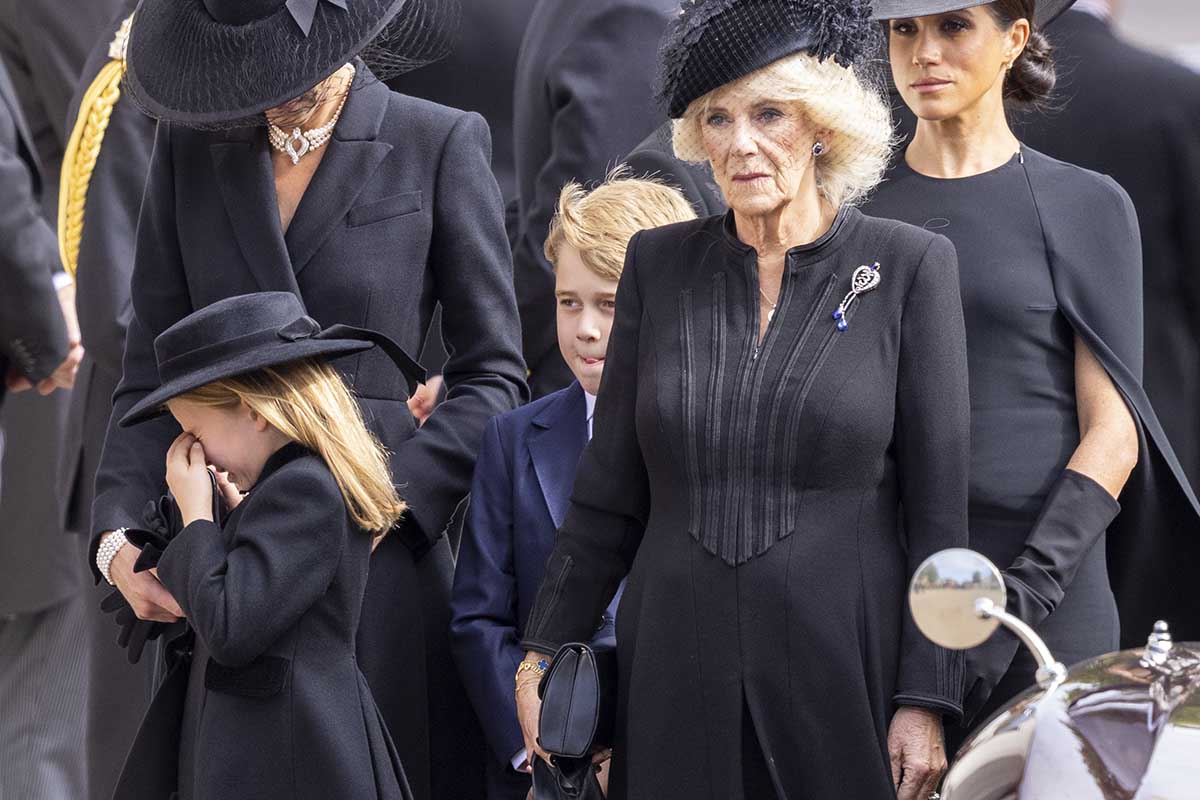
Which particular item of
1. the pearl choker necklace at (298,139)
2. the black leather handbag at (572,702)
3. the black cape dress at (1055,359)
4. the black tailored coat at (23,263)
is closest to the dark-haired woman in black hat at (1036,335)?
the black cape dress at (1055,359)

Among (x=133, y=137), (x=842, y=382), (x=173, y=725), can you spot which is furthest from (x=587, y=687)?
(x=133, y=137)

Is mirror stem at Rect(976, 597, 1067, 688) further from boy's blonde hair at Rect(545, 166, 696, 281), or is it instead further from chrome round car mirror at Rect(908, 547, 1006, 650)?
boy's blonde hair at Rect(545, 166, 696, 281)

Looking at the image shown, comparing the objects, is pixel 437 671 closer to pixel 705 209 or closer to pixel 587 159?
pixel 705 209

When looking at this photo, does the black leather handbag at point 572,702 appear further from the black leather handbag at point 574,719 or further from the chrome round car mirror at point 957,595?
the chrome round car mirror at point 957,595

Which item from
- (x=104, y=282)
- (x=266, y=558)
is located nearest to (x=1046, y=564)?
(x=266, y=558)

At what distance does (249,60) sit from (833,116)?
3.46 ft

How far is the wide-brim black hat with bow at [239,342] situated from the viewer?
312 centimetres

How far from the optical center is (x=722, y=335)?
283 cm

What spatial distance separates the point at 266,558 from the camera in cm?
306

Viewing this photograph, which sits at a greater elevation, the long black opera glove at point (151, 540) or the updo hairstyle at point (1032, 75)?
the updo hairstyle at point (1032, 75)

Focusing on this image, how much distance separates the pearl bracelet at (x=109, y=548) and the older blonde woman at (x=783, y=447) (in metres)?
0.83

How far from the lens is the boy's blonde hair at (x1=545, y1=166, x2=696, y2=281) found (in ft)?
11.7

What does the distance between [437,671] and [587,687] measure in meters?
0.65

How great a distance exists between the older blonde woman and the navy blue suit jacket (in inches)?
16.6
